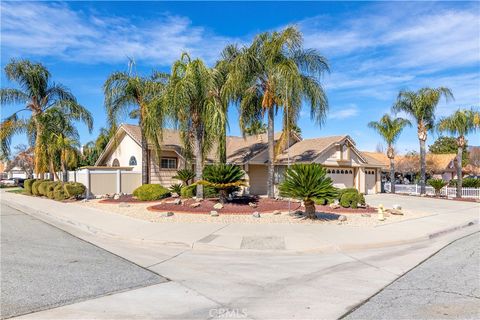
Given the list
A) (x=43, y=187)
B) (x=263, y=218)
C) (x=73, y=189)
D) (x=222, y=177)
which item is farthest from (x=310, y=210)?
(x=43, y=187)

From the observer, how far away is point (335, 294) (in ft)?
18.1

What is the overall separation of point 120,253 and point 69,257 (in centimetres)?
108

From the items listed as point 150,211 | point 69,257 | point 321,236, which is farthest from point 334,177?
point 69,257

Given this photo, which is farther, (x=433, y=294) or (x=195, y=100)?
(x=195, y=100)

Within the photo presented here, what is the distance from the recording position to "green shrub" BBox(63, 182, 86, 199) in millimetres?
21438

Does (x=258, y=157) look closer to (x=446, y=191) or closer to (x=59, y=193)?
(x=59, y=193)

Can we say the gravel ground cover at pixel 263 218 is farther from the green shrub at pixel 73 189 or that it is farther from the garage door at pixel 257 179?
the garage door at pixel 257 179

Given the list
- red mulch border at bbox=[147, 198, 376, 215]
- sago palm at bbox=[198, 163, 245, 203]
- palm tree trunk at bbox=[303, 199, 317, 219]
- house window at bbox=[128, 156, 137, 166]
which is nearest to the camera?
palm tree trunk at bbox=[303, 199, 317, 219]

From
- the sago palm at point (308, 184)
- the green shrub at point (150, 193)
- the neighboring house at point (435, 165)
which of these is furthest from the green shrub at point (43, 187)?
the neighboring house at point (435, 165)

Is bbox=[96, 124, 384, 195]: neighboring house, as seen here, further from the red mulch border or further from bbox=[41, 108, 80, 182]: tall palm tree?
the red mulch border

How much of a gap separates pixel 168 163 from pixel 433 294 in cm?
2196

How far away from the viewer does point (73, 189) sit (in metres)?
21.5

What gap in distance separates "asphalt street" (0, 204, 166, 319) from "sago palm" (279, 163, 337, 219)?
255 inches
